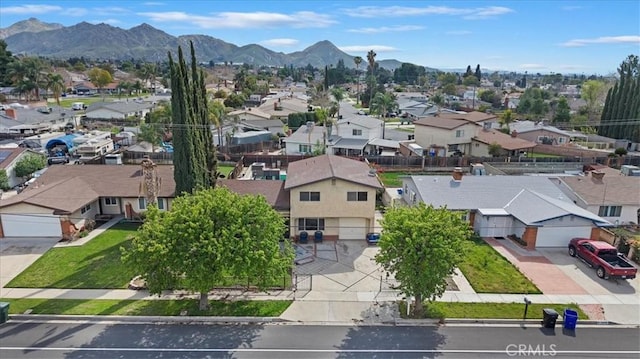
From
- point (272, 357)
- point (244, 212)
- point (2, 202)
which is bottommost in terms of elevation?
point (272, 357)

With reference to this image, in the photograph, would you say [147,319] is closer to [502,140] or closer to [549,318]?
[549,318]

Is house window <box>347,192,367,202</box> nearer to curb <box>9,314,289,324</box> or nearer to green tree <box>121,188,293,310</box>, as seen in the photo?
green tree <box>121,188,293,310</box>

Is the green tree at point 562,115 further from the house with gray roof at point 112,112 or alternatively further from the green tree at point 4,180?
the green tree at point 4,180

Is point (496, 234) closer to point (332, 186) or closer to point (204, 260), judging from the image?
point (332, 186)

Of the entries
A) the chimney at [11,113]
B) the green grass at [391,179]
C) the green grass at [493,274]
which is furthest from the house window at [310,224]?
the chimney at [11,113]

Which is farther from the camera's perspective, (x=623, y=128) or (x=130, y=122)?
(x=130, y=122)

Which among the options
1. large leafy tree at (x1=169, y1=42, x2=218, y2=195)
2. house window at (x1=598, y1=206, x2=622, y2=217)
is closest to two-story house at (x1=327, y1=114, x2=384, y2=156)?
large leafy tree at (x1=169, y1=42, x2=218, y2=195)

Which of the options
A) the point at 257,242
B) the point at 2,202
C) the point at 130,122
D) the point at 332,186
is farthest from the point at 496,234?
the point at 130,122


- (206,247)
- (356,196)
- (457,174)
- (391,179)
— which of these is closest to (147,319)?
(206,247)
